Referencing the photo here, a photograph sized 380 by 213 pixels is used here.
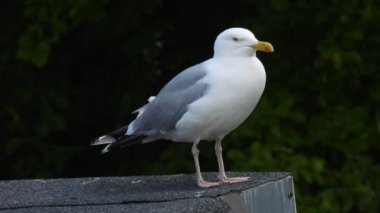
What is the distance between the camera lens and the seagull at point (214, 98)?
4.02 meters

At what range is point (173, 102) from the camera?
4.14 metres

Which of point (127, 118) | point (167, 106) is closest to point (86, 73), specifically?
point (127, 118)

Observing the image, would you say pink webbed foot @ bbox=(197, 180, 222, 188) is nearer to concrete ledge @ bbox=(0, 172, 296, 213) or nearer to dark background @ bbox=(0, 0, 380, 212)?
concrete ledge @ bbox=(0, 172, 296, 213)

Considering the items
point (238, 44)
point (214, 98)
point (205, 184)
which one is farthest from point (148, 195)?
point (238, 44)

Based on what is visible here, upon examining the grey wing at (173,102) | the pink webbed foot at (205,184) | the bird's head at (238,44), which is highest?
the bird's head at (238,44)

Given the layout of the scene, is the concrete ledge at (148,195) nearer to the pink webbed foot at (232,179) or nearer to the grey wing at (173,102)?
the pink webbed foot at (232,179)

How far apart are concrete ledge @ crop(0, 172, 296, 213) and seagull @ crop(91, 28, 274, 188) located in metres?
0.12

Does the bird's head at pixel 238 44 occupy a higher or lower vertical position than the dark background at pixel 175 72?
higher

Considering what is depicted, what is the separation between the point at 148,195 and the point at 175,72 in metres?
2.79

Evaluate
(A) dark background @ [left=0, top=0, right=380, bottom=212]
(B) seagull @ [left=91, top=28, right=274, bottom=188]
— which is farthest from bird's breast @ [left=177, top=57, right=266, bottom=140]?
(A) dark background @ [left=0, top=0, right=380, bottom=212]

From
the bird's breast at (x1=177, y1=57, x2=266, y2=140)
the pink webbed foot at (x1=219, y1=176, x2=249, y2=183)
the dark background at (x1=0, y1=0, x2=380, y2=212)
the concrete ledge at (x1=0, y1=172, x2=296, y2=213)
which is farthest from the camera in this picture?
the dark background at (x1=0, y1=0, x2=380, y2=212)

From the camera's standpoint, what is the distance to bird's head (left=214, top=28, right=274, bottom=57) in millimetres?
4102

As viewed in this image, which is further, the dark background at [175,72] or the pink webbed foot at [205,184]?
the dark background at [175,72]

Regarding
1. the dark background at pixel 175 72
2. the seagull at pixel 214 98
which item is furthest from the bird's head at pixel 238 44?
the dark background at pixel 175 72
